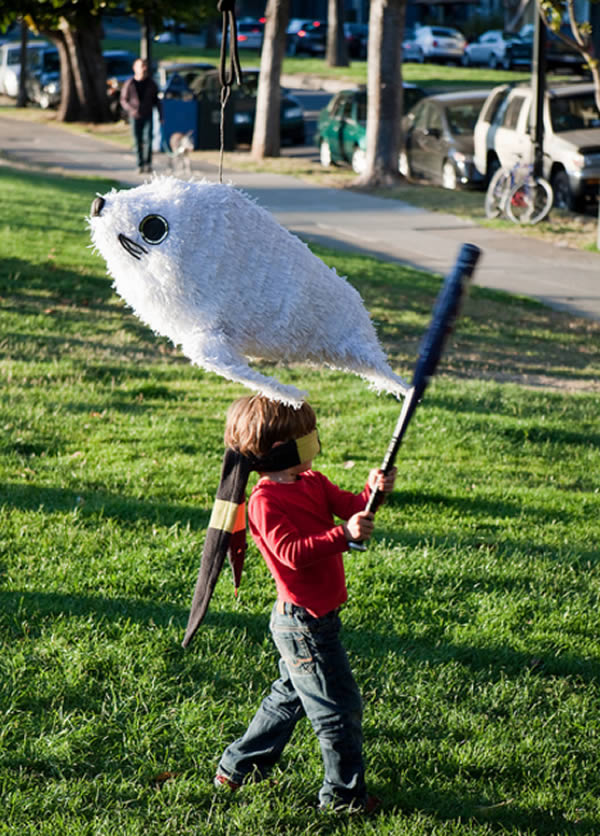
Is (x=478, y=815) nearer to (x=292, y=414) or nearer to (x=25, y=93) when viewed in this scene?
(x=292, y=414)

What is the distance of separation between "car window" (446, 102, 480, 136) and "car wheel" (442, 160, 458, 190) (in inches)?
23.7

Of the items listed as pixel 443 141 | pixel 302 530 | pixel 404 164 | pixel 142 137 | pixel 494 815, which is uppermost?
pixel 443 141

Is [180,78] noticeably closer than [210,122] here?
No

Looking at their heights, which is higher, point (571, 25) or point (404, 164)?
point (571, 25)

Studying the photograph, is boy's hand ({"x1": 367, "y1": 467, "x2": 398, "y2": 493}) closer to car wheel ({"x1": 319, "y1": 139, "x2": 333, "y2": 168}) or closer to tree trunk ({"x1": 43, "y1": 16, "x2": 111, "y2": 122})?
car wheel ({"x1": 319, "y1": 139, "x2": 333, "y2": 168})

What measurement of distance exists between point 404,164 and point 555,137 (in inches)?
180

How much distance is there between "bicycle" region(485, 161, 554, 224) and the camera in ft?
52.2

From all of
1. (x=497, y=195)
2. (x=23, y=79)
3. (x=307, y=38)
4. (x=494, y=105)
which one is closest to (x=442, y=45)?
(x=307, y=38)

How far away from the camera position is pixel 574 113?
713 inches

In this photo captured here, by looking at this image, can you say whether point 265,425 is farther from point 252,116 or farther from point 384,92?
point 252,116

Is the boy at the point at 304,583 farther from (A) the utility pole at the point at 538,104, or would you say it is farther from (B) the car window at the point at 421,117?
(B) the car window at the point at 421,117

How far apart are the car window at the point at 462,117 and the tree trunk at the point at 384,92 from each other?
4.50ft

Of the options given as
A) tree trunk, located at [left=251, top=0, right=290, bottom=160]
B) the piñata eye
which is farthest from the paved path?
the piñata eye

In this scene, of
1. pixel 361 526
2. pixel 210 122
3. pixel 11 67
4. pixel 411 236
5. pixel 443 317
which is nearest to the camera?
pixel 443 317
